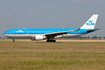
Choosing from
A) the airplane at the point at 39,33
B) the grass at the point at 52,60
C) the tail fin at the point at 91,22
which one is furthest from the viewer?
the tail fin at the point at 91,22

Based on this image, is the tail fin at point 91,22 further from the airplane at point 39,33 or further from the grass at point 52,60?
the grass at point 52,60

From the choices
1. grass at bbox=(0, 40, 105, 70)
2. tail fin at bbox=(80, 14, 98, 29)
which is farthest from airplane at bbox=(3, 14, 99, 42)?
grass at bbox=(0, 40, 105, 70)

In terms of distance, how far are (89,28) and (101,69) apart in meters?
42.3

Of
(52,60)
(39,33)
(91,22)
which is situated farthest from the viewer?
(91,22)

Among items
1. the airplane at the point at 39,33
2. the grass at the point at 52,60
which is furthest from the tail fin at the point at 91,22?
the grass at the point at 52,60

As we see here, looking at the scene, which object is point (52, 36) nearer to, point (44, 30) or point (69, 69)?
point (44, 30)

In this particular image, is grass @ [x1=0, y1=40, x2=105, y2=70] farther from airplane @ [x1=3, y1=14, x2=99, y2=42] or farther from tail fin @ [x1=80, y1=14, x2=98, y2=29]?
tail fin @ [x1=80, y1=14, x2=98, y2=29]

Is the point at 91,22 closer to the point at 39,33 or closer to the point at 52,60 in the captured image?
the point at 39,33

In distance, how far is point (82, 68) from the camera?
372 inches

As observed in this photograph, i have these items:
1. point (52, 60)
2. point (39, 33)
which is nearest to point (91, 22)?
point (39, 33)

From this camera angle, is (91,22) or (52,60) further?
(91,22)

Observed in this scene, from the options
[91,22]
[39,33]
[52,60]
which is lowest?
[52,60]

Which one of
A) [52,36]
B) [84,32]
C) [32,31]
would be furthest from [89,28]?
[32,31]

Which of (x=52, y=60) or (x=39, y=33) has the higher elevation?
(x=39, y=33)
